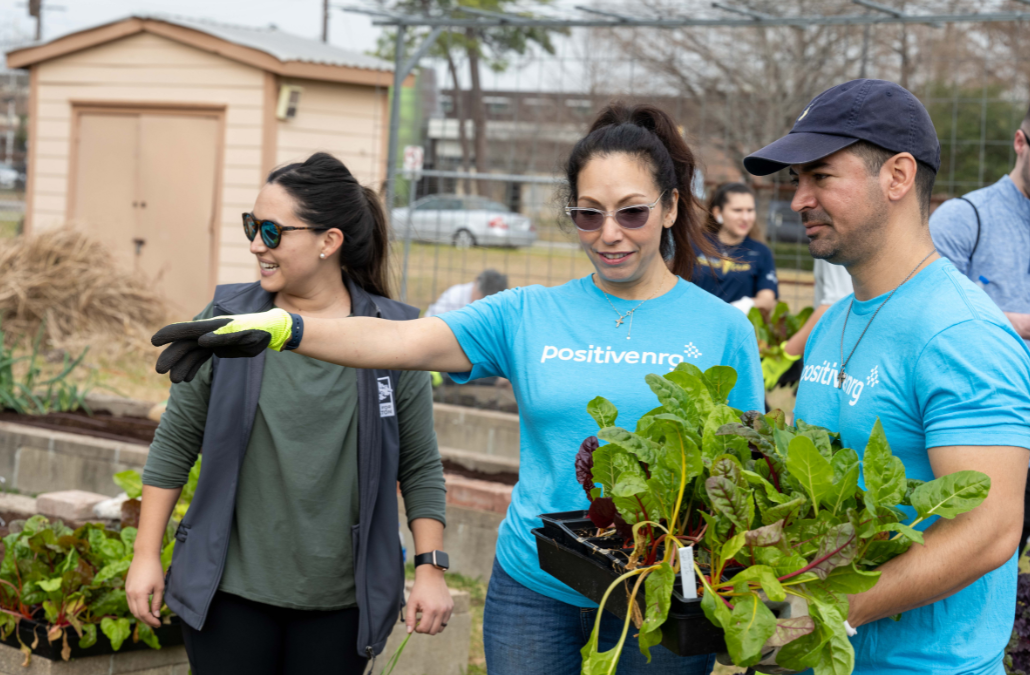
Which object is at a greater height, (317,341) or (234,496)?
(317,341)

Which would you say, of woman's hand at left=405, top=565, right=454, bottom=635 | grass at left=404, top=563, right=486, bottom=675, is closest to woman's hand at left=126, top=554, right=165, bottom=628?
woman's hand at left=405, top=565, right=454, bottom=635

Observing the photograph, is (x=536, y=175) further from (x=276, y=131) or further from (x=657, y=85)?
(x=276, y=131)

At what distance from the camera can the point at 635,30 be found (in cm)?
923

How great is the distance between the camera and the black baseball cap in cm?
187

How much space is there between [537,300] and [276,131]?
982 cm

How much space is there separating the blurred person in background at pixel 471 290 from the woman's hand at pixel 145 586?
16.2 ft

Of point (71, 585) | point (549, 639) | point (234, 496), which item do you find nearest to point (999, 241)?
point (549, 639)

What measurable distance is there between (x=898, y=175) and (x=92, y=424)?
655 cm

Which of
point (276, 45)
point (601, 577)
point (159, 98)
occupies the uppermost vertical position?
point (276, 45)

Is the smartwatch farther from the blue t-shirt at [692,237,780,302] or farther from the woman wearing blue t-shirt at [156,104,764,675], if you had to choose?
the blue t-shirt at [692,237,780,302]

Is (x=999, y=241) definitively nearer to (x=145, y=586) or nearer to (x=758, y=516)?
(x=758, y=516)

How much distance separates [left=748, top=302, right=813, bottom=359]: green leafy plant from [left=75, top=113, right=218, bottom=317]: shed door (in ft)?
25.7

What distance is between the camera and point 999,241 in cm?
341

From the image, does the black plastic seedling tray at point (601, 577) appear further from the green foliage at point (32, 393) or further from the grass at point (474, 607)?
the green foliage at point (32, 393)
